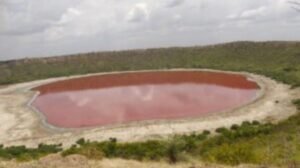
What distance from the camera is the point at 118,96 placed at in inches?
2454

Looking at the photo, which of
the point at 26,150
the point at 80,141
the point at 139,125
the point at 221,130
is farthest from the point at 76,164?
the point at 139,125

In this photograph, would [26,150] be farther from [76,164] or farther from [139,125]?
[76,164]

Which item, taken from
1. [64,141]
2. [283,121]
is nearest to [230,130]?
[283,121]

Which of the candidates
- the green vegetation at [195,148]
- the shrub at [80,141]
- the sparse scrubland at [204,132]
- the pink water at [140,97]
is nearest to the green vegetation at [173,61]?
the sparse scrubland at [204,132]

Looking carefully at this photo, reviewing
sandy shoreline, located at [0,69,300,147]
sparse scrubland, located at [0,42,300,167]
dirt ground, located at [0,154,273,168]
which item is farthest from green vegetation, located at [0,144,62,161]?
dirt ground, located at [0,154,273,168]

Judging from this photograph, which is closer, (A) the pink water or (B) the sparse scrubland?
(B) the sparse scrubland

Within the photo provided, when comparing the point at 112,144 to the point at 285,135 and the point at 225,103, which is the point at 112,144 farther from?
the point at 225,103

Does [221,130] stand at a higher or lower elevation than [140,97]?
higher

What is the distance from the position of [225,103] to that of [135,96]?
14.7m

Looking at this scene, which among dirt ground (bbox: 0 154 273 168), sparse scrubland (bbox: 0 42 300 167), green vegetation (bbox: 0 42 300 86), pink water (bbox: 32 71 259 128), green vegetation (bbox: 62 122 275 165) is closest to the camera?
dirt ground (bbox: 0 154 273 168)

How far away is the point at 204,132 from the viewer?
3553 cm

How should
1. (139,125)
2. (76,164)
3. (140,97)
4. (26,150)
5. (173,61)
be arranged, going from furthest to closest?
(173,61) → (140,97) → (139,125) → (26,150) → (76,164)

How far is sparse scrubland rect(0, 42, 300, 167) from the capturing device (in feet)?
70.9

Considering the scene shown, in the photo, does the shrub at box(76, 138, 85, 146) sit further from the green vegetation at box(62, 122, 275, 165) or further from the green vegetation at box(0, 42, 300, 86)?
the green vegetation at box(0, 42, 300, 86)
